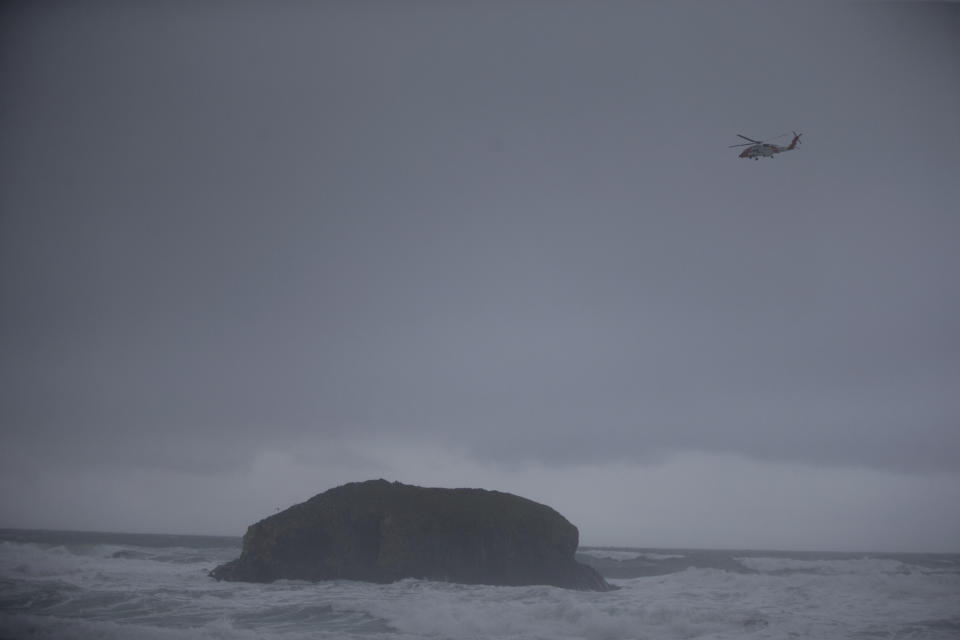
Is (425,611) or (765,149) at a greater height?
(765,149)

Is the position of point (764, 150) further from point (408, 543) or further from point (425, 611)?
point (408, 543)

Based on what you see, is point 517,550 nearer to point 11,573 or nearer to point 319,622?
point 319,622

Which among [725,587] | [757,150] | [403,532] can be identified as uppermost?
[757,150]

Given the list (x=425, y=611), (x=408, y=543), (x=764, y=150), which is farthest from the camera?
(x=408, y=543)

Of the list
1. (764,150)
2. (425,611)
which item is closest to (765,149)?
(764,150)

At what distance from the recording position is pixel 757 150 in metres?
27.0

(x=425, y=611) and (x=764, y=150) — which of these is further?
(x=764, y=150)

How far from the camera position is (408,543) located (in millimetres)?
35875

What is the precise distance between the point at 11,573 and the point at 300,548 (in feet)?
45.5

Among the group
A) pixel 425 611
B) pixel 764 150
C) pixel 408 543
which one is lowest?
pixel 425 611

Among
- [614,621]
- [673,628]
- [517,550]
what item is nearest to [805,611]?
[673,628]

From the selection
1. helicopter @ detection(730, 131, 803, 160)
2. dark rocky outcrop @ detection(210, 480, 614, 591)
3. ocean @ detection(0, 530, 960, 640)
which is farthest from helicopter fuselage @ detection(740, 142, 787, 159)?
dark rocky outcrop @ detection(210, 480, 614, 591)

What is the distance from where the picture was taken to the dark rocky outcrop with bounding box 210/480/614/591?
3528cm

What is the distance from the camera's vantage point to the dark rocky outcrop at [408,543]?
35281 mm
